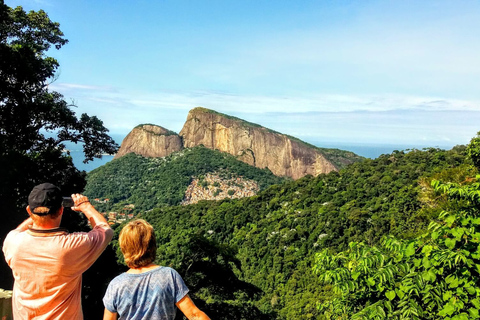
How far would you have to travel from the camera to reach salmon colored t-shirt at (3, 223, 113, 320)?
6.31 feet

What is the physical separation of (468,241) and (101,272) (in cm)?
936

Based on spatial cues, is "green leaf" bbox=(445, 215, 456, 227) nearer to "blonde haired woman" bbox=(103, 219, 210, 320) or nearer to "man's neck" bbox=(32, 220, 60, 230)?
"blonde haired woman" bbox=(103, 219, 210, 320)

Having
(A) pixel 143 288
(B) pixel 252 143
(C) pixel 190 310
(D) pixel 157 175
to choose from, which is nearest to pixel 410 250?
(C) pixel 190 310

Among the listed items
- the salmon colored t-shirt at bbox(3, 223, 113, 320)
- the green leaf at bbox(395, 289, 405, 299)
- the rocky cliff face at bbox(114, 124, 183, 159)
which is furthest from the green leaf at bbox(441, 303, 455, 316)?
the rocky cliff face at bbox(114, 124, 183, 159)

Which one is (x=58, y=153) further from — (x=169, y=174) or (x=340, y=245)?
(x=169, y=174)

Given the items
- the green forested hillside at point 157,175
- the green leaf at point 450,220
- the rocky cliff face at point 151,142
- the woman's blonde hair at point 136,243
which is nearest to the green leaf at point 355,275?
the green leaf at point 450,220

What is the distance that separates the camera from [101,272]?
927cm

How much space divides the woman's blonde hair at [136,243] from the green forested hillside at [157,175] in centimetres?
6255

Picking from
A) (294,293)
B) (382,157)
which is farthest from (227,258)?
(382,157)

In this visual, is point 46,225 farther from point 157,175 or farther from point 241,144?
point 241,144

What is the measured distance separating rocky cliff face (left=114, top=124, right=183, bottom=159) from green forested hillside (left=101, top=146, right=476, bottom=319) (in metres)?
41.7

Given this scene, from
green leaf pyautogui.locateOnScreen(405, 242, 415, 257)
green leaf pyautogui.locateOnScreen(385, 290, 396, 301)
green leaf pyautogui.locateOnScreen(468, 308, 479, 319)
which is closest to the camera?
green leaf pyautogui.locateOnScreen(468, 308, 479, 319)

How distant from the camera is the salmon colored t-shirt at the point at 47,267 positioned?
6.31ft

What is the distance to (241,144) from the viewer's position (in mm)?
88750
